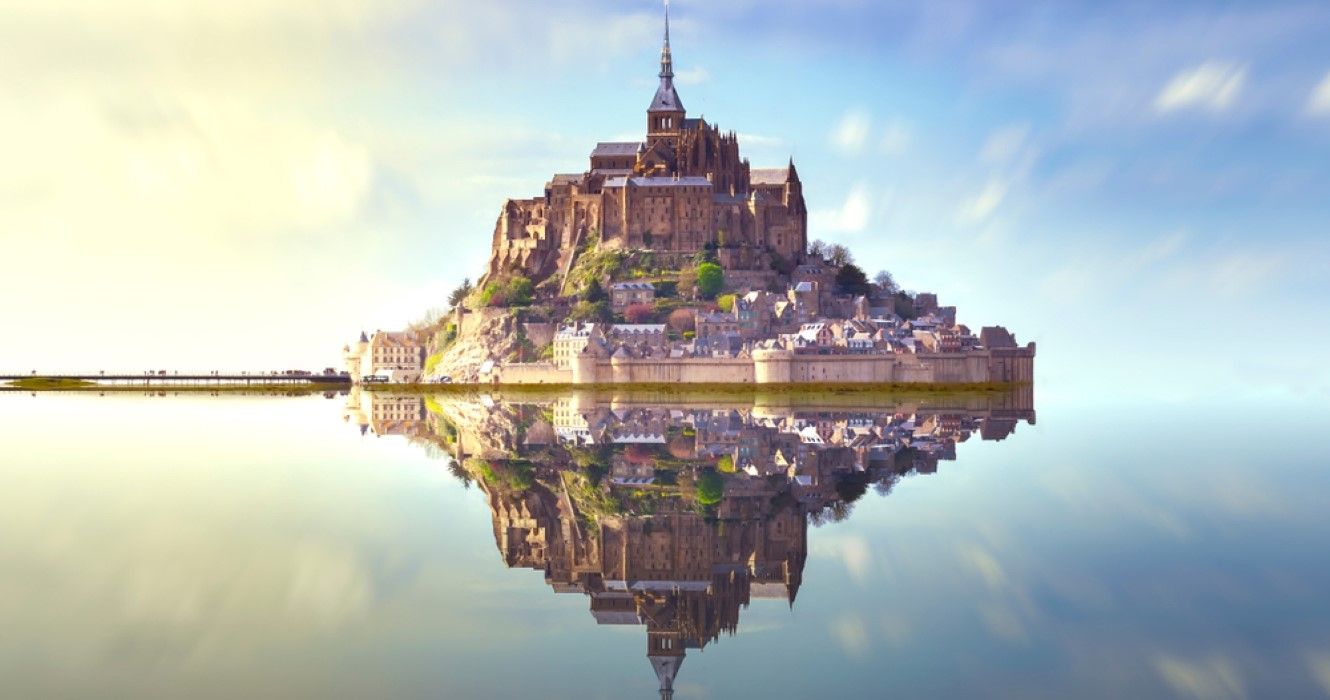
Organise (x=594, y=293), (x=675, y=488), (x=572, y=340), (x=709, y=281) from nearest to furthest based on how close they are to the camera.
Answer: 1. (x=675, y=488)
2. (x=572, y=340)
3. (x=594, y=293)
4. (x=709, y=281)

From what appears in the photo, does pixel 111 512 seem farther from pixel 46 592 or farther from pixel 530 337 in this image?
pixel 530 337

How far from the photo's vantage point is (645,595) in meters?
16.7

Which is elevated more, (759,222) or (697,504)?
(759,222)

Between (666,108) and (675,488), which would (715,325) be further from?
→ (675,488)

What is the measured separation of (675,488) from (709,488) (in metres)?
0.82

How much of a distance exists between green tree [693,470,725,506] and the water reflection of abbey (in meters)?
0.06

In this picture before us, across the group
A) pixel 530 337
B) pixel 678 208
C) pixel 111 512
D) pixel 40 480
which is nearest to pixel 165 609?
pixel 111 512

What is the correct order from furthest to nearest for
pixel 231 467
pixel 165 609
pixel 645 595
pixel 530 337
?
pixel 530 337 → pixel 231 467 → pixel 645 595 → pixel 165 609

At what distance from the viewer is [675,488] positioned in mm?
29047

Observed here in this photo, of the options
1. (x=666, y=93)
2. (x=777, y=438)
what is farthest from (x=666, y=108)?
(x=777, y=438)

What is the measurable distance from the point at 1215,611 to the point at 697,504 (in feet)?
37.7

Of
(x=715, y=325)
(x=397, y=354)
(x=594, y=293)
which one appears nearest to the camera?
(x=715, y=325)

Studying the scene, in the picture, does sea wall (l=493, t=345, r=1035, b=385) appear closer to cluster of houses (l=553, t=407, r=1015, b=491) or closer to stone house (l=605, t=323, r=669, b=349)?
stone house (l=605, t=323, r=669, b=349)

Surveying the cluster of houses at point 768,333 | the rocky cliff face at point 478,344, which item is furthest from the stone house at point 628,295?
the rocky cliff face at point 478,344
